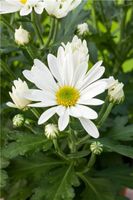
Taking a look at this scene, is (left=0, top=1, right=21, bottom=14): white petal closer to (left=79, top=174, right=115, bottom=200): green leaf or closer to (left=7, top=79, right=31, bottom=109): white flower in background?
(left=7, top=79, right=31, bottom=109): white flower in background

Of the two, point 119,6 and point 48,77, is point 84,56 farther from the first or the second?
point 119,6

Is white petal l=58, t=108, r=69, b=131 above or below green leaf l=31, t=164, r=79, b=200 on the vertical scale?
above

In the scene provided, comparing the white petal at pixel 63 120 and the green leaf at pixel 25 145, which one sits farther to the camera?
the green leaf at pixel 25 145

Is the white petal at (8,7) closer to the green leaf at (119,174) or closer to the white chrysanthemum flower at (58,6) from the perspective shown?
the white chrysanthemum flower at (58,6)

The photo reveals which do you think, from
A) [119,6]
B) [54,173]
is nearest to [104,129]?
[54,173]

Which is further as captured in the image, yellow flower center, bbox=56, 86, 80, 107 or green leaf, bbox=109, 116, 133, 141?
green leaf, bbox=109, 116, 133, 141

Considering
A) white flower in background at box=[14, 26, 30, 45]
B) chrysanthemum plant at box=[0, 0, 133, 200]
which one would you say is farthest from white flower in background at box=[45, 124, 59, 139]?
white flower in background at box=[14, 26, 30, 45]

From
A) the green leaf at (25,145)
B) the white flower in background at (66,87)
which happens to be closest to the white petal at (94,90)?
the white flower in background at (66,87)

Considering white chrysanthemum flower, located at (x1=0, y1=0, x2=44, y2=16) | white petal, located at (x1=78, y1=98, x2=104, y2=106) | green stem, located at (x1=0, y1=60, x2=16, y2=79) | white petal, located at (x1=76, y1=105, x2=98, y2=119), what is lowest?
white petal, located at (x1=76, y1=105, x2=98, y2=119)
